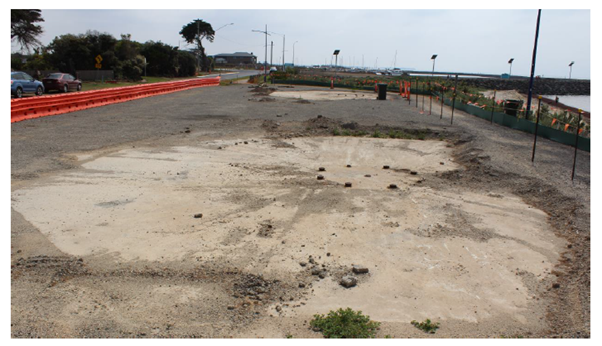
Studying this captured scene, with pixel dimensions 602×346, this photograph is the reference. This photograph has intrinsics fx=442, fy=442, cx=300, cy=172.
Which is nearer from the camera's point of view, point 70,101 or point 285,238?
point 285,238

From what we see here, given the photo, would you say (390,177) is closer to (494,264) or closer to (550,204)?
(550,204)

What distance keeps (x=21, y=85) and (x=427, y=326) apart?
29.2 meters

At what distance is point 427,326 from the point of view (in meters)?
5.05

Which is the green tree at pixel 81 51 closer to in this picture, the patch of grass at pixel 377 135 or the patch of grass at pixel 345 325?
the patch of grass at pixel 377 135

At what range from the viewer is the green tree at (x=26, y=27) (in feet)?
137

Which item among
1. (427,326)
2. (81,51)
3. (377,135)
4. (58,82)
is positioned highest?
(81,51)

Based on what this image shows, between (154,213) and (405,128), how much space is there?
44.5ft

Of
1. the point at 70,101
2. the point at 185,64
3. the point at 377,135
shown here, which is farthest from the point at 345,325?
the point at 185,64

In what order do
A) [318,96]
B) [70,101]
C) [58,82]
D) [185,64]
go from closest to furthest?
[70,101] < [58,82] < [318,96] < [185,64]

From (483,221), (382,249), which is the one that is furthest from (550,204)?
(382,249)

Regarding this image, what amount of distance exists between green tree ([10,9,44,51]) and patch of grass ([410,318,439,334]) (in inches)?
1903

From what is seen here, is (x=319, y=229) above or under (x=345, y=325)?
above

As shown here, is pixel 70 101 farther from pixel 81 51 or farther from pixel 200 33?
pixel 200 33

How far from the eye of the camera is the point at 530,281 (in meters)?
6.36
